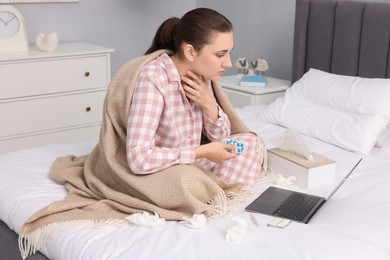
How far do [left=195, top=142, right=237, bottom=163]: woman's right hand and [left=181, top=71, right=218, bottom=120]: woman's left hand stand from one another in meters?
0.15

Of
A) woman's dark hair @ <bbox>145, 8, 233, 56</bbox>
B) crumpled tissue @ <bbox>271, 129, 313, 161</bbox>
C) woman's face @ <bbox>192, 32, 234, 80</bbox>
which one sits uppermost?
woman's dark hair @ <bbox>145, 8, 233, 56</bbox>

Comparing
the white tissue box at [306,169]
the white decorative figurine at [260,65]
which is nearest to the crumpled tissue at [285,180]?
the white tissue box at [306,169]

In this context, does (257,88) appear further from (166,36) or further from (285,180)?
(166,36)

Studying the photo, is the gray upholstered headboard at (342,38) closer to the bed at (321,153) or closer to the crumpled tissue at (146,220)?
the bed at (321,153)

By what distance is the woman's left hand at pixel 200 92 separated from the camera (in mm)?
2031

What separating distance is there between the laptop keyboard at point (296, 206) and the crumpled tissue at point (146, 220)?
1.23 feet

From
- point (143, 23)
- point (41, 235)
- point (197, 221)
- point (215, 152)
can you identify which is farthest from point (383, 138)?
point (143, 23)

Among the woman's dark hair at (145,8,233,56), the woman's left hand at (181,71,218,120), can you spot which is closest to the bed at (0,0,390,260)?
the woman's left hand at (181,71,218,120)

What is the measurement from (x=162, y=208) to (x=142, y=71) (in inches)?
18.4

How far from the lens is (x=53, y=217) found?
5.99ft

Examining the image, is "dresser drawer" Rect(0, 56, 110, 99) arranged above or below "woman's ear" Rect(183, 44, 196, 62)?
below

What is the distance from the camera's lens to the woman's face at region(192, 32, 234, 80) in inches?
77.7

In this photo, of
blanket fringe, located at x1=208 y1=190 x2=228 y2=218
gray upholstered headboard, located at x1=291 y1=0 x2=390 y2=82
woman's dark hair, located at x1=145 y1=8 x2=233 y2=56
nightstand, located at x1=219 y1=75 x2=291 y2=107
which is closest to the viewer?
blanket fringe, located at x1=208 y1=190 x2=228 y2=218

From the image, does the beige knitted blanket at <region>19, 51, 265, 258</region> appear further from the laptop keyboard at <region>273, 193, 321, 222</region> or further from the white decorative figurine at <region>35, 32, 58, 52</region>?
the white decorative figurine at <region>35, 32, 58, 52</region>
